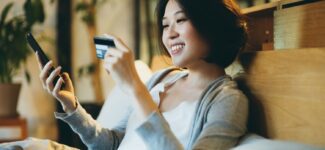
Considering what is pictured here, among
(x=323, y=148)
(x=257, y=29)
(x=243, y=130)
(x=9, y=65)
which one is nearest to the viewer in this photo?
(x=323, y=148)

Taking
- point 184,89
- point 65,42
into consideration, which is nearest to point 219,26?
point 184,89

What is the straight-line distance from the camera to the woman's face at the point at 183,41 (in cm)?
105

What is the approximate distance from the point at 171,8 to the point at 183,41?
108 mm

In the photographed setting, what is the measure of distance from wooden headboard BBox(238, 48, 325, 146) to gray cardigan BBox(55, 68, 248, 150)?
0.06 meters

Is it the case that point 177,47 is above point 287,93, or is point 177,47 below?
above

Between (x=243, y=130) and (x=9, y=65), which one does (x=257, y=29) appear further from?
(x=9, y=65)

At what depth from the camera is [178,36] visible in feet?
3.49

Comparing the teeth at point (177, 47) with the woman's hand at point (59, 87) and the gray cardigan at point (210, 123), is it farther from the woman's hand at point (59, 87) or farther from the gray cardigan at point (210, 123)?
the woman's hand at point (59, 87)

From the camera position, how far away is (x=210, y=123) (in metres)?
0.94

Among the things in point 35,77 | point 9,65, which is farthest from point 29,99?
point 9,65

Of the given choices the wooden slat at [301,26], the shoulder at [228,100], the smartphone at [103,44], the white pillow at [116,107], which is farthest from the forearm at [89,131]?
the wooden slat at [301,26]

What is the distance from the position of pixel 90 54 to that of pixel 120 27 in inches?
11.3

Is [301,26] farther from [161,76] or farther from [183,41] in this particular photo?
[161,76]

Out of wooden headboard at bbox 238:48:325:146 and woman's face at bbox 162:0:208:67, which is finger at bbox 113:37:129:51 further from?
wooden headboard at bbox 238:48:325:146
